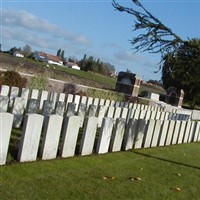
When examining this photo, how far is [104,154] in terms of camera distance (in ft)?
27.3

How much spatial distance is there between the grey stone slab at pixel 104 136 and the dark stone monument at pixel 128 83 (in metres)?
22.7

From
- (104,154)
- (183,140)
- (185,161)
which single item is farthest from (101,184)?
(183,140)

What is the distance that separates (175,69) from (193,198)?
4009 millimetres

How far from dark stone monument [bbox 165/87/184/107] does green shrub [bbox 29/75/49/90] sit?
23.8 m

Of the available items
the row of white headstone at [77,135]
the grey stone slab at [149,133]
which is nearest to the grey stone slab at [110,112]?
the row of white headstone at [77,135]

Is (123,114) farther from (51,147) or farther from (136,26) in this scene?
(51,147)

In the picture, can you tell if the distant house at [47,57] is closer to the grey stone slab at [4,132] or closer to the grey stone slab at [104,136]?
the grey stone slab at [104,136]

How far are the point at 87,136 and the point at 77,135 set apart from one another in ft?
1.24

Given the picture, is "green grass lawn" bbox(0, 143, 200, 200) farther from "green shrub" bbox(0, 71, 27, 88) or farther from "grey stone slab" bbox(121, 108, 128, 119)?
"green shrub" bbox(0, 71, 27, 88)

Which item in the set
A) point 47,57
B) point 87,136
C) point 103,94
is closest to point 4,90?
point 87,136

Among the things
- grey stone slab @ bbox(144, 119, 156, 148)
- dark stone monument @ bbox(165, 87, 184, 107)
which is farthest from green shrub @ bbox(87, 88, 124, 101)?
dark stone monument @ bbox(165, 87, 184, 107)

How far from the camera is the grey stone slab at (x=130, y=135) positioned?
927cm

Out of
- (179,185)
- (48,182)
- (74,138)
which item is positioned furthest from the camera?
(74,138)

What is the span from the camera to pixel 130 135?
9391mm
